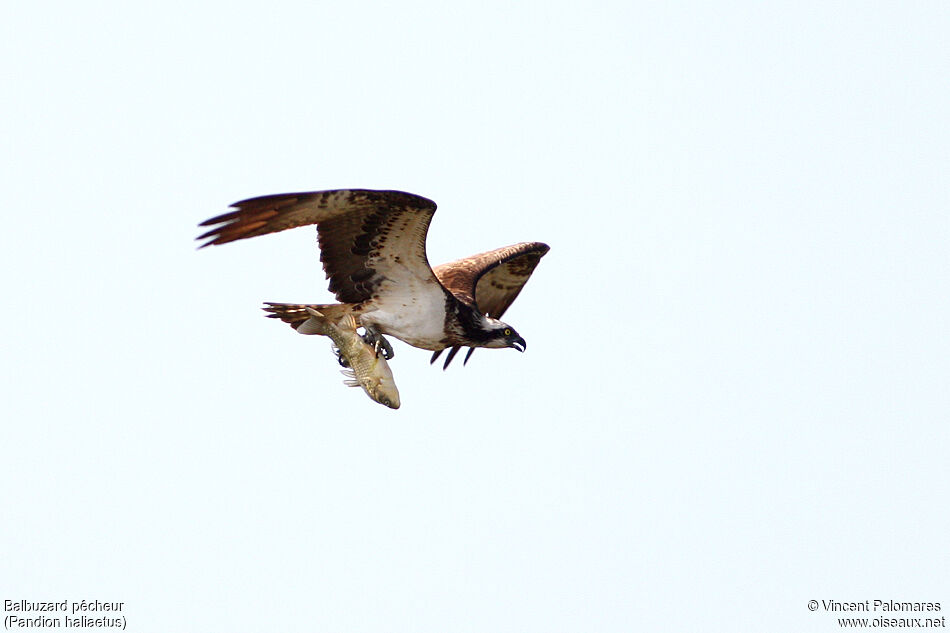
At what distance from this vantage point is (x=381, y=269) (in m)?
15.9

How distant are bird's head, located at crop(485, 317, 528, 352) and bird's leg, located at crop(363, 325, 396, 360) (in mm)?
1401

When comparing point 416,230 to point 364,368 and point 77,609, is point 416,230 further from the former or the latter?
point 77,609

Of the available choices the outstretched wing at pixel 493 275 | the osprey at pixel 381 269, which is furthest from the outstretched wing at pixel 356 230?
the outstretched wing at pixel 493 275

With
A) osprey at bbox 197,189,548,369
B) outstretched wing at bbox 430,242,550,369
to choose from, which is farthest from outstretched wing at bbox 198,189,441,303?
outstretched wing at bbox 430,242,550,369

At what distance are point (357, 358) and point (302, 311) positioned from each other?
1.03 metres

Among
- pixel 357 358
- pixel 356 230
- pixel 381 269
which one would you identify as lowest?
pixel 357 358

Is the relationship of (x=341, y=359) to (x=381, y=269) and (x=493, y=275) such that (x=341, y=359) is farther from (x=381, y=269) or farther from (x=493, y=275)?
(x=493, y=275)

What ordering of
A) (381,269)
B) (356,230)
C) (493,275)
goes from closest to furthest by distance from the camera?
(356,230) → (381,269) → (493,275)

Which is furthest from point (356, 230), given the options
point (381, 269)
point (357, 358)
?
point (357, 358)

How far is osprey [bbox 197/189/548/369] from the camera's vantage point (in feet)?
47.5

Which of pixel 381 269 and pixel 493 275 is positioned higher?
pixel 493 275

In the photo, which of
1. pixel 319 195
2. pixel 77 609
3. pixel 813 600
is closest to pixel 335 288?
pixel 319 195

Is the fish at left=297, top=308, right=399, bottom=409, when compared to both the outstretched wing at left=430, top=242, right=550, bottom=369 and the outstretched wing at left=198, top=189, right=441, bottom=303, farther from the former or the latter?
the outstretched wing at left=430, top=242, right=550, bottom=369

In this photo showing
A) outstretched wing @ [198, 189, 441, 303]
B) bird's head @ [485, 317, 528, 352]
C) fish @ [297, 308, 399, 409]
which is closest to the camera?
outstretched wing @ [198, 189, 441, 303]
